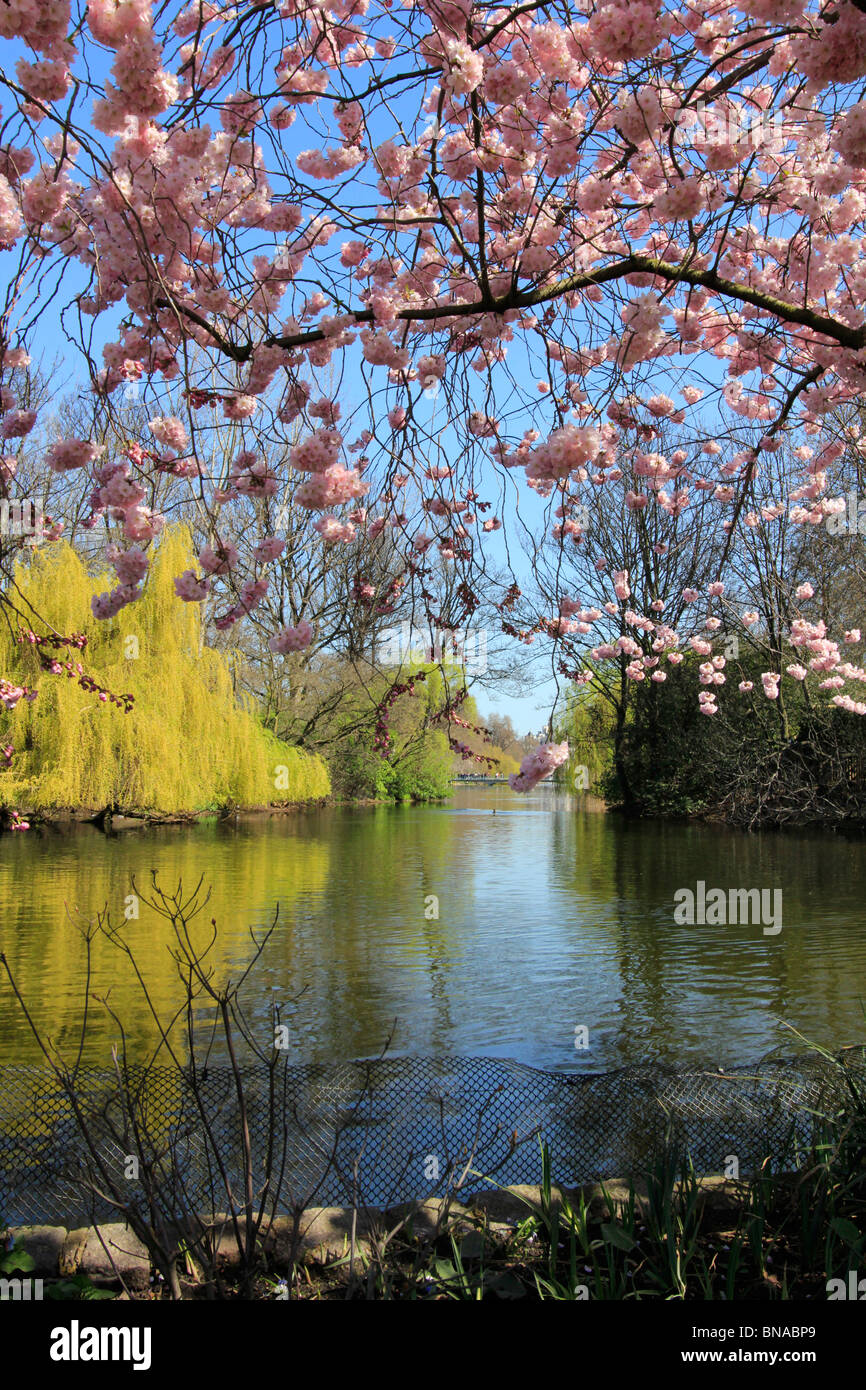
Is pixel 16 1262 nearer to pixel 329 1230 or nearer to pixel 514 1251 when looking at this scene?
pixel 329 1230

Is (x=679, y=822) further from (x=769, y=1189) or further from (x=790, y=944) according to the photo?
(x=769, y=1189)

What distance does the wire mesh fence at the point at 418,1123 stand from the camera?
270 centimetres

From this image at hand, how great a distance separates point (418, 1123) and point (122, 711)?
41.9 ft

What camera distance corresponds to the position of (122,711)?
589 inches

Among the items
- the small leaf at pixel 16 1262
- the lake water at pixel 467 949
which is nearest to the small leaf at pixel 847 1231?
the lake water at pixel 467 949

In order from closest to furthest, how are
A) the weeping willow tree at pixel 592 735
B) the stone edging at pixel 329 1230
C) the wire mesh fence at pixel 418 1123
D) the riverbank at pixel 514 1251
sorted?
the riverbank at pixel 514 1251
the stone edging at pixel 329 1230
the wire mesh fence at pixel 418 1123
the weeping willow tree at pixel 592 735

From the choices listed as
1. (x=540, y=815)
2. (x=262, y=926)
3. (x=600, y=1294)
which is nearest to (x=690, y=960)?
(x=262, y=926)

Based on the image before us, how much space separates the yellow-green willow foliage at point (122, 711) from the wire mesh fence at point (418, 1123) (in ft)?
35.6

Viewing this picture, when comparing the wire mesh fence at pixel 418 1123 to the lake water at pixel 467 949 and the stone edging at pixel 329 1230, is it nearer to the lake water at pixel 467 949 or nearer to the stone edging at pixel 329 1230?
the stone edging at pixel 329 1230

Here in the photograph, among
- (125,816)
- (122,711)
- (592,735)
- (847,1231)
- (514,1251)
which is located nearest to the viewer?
(847,1231)

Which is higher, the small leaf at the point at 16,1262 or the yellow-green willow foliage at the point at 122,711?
the yellow-green willow foliage at the point at 122,711

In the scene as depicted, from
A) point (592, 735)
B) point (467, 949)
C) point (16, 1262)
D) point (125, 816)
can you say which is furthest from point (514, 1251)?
point (592, 735)

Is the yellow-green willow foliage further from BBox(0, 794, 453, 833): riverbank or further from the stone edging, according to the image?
the stone edging
